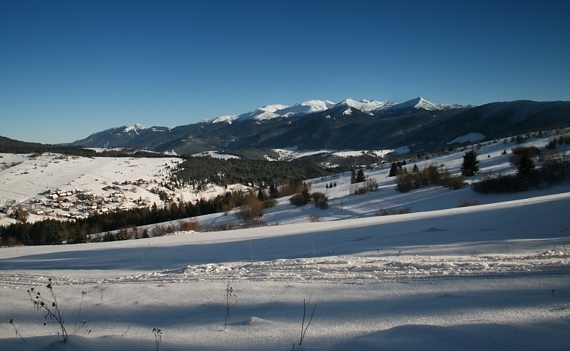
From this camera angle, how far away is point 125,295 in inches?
225

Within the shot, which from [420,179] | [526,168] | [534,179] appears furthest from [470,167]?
[534,179]

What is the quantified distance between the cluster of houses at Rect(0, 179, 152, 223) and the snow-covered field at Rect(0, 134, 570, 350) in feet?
251

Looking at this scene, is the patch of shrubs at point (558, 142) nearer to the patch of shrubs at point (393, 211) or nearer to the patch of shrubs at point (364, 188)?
the patch of shrubs at point (364, 188)

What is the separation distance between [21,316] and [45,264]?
6988 millimetres

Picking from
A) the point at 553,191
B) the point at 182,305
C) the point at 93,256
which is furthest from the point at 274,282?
the point at 553,191

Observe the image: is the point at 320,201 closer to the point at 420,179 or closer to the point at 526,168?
the point at 420,179

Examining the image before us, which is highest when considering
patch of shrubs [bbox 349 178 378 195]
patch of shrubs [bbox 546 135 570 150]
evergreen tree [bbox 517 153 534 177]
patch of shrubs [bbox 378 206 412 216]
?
patch of shrubs [bbox 546 135 570 150]

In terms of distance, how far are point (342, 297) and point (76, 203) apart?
95783 mm

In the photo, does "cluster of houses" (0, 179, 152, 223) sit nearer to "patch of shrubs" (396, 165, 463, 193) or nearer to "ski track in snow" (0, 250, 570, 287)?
"patch of shrubs" (396, 165, 463, 193)

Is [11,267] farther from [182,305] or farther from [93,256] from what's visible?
[182,305]

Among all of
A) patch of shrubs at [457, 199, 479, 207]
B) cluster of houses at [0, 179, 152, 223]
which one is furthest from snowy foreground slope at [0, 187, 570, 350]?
cluster of houses at [0, 179, 152, 223]

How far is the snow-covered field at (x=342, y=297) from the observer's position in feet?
10.5

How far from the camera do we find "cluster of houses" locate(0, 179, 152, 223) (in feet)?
245

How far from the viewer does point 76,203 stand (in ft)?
268
